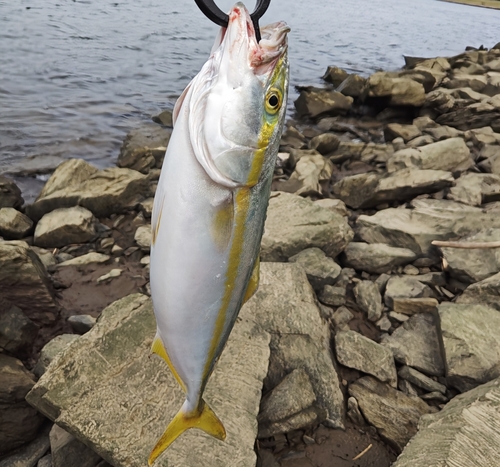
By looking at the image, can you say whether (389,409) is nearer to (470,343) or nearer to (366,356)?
(366,356)

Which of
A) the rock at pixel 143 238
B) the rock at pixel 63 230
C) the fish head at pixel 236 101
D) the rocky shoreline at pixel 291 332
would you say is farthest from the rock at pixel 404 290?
the rock at pixel 63 230

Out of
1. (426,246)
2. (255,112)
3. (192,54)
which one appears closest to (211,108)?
(255,112)

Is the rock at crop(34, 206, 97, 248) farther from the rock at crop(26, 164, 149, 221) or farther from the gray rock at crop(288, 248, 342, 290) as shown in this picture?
the gray rock at crop(288, 248, 342, 290)

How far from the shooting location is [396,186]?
6.30 meters

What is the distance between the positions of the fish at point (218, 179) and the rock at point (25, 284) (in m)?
2.92

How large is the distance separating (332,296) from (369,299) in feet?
1.21

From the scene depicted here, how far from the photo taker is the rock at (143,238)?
17.9ft

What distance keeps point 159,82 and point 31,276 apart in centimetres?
1131

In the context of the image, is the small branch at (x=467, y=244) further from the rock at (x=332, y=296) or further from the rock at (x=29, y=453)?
the rock at (x=29, y=453)

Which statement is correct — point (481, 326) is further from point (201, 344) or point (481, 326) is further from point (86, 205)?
point (86, 205)

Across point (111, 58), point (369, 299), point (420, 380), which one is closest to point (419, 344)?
point (420, 380)

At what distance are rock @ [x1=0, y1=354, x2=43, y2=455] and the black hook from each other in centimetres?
305

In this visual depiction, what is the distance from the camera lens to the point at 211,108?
1.55m

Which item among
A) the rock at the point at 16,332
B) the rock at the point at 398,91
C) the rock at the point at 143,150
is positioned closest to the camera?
the rock at the point at 16,332
